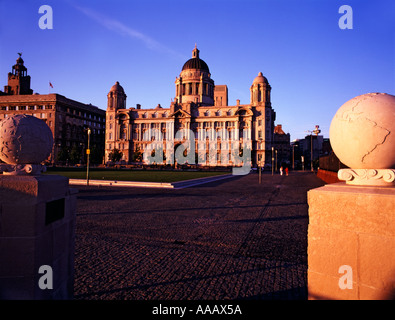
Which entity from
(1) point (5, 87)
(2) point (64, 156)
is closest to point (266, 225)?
(2) point (64, 156)

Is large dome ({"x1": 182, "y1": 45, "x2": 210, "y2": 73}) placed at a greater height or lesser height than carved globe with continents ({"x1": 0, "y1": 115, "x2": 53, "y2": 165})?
greater

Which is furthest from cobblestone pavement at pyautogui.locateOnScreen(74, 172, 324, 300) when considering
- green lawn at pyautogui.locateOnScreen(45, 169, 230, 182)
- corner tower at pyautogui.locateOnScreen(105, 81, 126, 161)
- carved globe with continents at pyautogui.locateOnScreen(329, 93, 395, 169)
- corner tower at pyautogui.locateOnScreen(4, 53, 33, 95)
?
corner tower at pyautogui.locateOnScreen(4, 53, 33, 95)

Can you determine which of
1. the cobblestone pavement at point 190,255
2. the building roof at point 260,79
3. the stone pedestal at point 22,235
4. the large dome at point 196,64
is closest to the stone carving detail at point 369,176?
the cobblestone pavement at point 190,255

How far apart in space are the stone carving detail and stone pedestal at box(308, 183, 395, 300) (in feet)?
0.54

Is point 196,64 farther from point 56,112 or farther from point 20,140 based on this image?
point 20,140

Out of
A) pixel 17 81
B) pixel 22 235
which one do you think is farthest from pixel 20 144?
pixel 17 81

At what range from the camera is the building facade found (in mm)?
81625

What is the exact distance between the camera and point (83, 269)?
14.6ft

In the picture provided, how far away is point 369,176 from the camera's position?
273 centimetres

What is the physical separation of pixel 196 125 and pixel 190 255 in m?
84.3

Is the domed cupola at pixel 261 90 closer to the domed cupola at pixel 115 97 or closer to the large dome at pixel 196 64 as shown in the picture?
the large dome at pixel 196 64

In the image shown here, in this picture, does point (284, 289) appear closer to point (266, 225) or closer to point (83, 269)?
point (83, 269)

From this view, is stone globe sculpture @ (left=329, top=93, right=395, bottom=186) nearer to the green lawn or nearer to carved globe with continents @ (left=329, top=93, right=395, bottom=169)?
carved globe with continents @ (left=329, top=93, right=395, bottom=169)

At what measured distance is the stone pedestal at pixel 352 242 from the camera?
2369 mm
